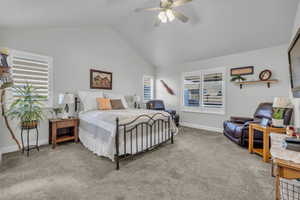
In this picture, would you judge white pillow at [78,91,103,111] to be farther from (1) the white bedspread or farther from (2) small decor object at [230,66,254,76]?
(2) small decor object at [230,66,254,76]

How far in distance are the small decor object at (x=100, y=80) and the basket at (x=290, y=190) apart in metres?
4.68

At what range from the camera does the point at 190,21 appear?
156 inches

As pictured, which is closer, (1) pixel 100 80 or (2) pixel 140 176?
(2) pixel 140 176

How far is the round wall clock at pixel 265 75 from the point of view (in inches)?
156

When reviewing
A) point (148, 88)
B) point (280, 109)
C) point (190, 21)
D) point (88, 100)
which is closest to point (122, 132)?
point (88, 100)

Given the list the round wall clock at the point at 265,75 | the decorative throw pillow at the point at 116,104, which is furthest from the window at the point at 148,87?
the round wall clock at the point at 265,75

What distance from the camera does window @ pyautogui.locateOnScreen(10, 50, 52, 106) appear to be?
10.5 ft

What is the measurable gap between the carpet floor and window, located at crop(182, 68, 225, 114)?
7.02 ft

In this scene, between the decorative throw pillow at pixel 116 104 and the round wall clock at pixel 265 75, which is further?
the decorative throw pillow at pixel 116 104

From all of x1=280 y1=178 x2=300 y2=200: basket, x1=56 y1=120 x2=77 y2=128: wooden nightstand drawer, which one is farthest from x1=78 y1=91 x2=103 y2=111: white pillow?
x1=280 y1=178 x2=300 y2=200: basket

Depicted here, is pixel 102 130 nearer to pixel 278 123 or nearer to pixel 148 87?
pixel 278 123

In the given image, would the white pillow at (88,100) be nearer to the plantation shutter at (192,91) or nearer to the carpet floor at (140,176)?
the carpet floor at (140,176)

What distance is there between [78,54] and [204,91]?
14.4ft

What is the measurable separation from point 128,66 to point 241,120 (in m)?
4.21
